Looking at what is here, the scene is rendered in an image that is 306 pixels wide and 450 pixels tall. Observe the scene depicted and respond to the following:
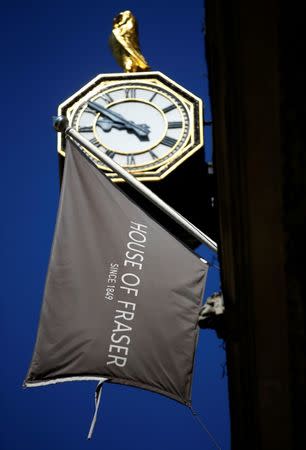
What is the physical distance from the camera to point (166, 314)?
7199 mm

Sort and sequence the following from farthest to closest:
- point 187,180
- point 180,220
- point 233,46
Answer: point 187,180, point 180,220, point 233,46

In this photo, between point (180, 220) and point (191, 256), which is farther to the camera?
point (180, 220)

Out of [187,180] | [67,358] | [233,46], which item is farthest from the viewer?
[187,180]

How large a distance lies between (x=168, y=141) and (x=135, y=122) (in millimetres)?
899

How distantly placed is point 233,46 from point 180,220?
2.92 metres

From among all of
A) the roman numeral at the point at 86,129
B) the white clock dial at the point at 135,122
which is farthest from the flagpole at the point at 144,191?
the roman numeral at the point at 86,129

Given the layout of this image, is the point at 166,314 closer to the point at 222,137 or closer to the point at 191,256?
the point at 191,256

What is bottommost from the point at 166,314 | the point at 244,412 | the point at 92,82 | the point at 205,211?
the point at 244,412

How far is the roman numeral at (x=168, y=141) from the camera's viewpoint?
1467 centimetres

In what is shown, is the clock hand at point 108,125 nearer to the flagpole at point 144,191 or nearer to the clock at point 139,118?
the clock at point 139,118

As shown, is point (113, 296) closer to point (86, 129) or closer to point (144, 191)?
point (144, 191)

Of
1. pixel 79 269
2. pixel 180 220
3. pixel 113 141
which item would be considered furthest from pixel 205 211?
pixel 79 269

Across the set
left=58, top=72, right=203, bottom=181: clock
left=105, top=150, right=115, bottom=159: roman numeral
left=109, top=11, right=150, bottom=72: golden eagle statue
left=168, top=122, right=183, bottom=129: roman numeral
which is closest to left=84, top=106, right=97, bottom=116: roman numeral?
left=58, top=72, right=203, bottom=181: clock

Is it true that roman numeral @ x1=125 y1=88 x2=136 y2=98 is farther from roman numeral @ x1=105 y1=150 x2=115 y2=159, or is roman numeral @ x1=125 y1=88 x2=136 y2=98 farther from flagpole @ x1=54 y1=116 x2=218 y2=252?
flagpole @ x1=54 y1=116 x2=218 y2=252
